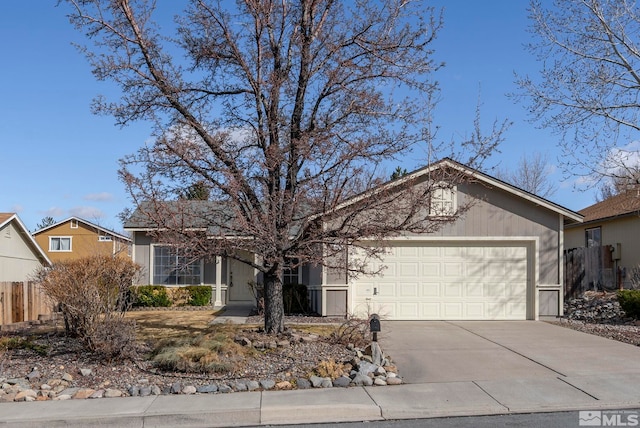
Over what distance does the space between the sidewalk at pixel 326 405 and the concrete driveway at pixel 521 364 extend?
39 mm

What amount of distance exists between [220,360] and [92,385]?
200 centimetres

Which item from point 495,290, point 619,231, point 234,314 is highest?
point 619,231

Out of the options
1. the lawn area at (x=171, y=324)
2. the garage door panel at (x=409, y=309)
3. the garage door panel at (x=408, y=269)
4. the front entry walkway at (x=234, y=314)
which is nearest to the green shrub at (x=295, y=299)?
the front entry walkway at (x=234, y=314)

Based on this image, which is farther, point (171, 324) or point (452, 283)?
point (452, 283)

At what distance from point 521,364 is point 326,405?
4139 mm

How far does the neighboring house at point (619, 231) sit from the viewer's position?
2130 cm

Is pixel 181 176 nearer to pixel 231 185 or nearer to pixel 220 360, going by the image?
pixel 231 185

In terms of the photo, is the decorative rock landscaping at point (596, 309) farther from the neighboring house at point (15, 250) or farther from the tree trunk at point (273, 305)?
the neighboring house at point (15, 250)

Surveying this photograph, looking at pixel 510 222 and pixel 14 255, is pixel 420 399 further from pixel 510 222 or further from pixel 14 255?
pixel 14 255

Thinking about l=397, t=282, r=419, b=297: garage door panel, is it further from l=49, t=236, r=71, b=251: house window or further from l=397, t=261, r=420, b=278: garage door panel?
l=49, t=236, r=71, b=251: house window

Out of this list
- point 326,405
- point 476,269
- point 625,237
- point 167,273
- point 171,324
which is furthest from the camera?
point 625,237

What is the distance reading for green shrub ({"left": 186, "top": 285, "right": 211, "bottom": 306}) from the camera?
1961 cm

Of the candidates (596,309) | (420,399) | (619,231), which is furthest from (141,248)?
(619,231)

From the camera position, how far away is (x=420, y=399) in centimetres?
800
